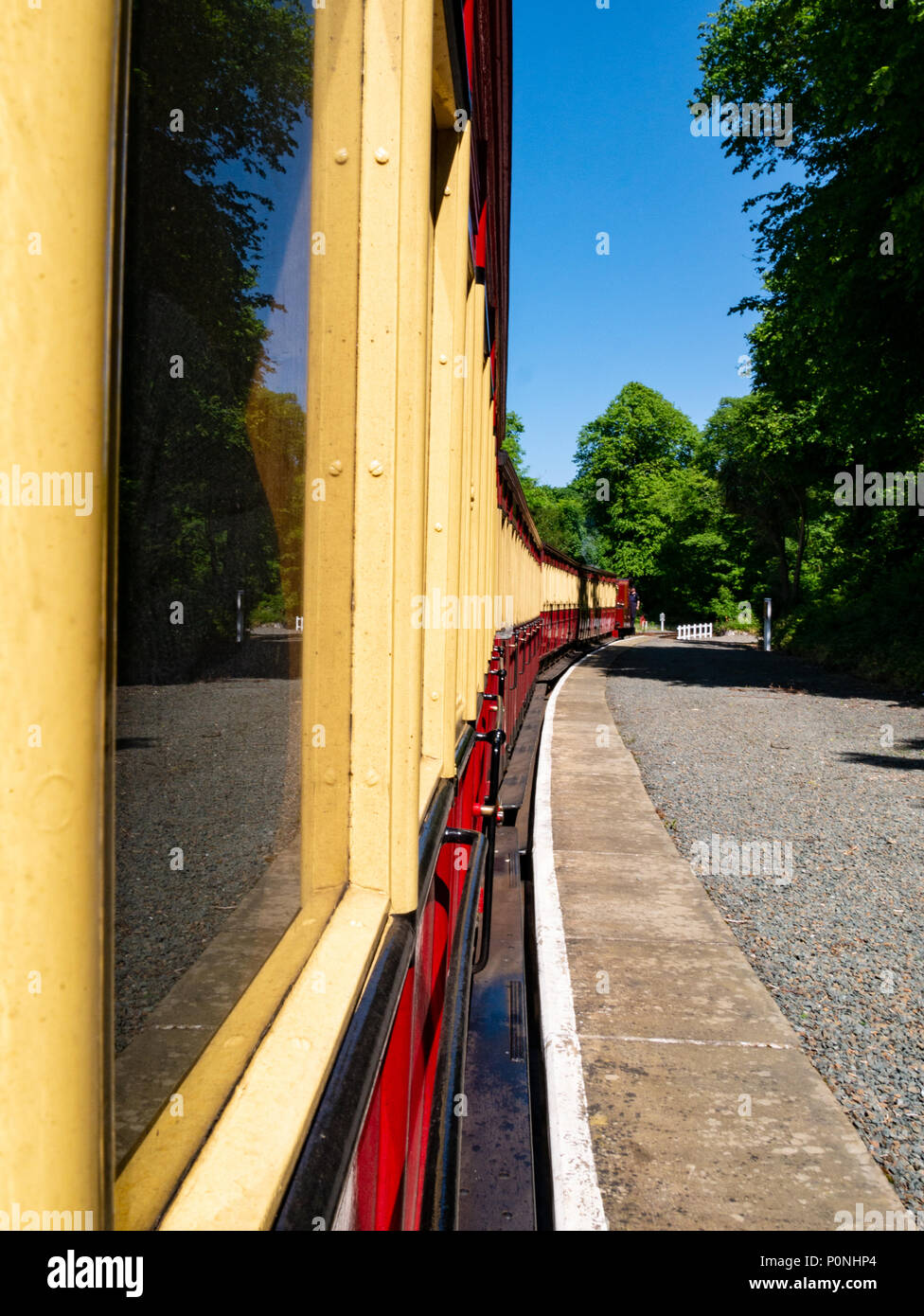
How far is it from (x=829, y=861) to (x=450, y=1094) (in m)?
5.19

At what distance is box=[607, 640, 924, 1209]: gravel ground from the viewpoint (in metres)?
3.66

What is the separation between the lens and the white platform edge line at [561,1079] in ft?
8.85

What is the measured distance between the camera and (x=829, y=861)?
6.61 metres

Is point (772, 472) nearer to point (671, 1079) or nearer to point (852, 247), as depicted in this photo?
point (852, 247)

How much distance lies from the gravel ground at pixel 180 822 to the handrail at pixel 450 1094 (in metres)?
1.29

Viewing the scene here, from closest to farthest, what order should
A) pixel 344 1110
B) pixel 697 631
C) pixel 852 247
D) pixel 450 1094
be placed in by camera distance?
pixel 344 1110 → pixel 450 1094 → pixel 852 247 → pixel 697 631

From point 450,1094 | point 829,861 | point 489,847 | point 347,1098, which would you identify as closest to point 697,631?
point 829,861

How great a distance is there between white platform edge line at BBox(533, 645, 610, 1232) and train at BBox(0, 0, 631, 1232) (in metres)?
1.02

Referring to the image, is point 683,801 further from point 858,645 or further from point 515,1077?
point 858,645

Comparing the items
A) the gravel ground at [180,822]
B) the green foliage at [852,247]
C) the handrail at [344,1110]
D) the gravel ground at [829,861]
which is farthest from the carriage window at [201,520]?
the green foliage at [852,247]

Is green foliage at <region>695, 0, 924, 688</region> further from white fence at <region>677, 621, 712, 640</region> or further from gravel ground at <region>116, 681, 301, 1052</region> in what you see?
white fence at <region>677, 621, 712, 640</region>

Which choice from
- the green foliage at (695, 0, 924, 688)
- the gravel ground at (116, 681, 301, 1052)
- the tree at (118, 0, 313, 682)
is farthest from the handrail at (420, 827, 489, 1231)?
the green foliage at (695, 0, 924, 688)
